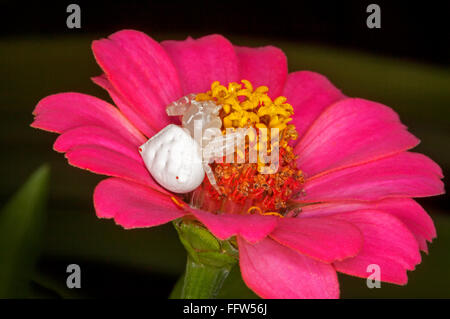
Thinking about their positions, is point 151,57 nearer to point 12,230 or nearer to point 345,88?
point 12,230

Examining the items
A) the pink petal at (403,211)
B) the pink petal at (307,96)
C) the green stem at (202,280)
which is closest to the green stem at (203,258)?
the green stem at (202,280)

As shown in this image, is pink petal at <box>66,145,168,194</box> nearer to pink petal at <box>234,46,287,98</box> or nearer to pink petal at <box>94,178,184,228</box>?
pink petal at <box>94,178,184,228</box>

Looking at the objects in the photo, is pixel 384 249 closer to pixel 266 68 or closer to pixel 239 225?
pixel 239 225

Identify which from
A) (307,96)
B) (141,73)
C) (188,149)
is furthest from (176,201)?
(307,96)

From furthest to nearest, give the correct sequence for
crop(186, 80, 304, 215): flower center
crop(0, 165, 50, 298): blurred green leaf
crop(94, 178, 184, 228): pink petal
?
1. crop(0, 165, 50, 298): blurred green leaf
2. crop(186, 80, 304, 215): flower center
3. crop(94, 178, 184, 228): pink petal

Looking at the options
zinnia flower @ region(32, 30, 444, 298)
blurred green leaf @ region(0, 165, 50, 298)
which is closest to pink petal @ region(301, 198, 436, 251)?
zinnia flower @ region(32, 30, 444, 298)

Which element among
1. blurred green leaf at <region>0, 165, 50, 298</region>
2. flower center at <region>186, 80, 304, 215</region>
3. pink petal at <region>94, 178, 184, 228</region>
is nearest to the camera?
pink petal at <region>94, 178, 184, 228</region>

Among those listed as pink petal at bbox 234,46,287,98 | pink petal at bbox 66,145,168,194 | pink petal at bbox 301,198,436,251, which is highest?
pink petal at bbox 234,46,287,98
